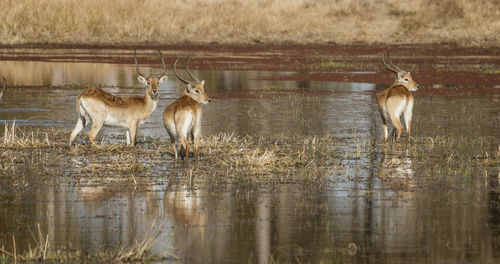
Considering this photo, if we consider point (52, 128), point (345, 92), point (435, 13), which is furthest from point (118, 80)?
point (435, 13)

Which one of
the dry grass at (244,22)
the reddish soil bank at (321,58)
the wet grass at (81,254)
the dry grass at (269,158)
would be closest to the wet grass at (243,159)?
the dry grass at (269,158)

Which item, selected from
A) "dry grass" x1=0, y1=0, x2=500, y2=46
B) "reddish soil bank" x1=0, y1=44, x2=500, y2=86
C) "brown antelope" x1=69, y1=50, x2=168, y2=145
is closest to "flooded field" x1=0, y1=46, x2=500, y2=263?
"brown antelope" x1=69, y1=50, x2=168, y2=145

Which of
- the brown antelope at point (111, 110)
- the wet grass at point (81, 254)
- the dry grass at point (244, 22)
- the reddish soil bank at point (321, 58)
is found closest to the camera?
the wet grass at point (81, 254)

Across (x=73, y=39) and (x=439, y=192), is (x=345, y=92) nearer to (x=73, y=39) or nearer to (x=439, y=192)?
(x=439, y=192)

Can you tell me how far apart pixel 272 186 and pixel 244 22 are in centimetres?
4059

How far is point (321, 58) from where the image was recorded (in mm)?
38938

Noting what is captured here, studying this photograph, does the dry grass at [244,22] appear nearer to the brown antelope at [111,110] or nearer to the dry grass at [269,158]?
the brown antelope at [111,110]

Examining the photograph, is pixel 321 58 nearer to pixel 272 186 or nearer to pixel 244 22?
pixel 244 22

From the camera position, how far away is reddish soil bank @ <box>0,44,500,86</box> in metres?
30.5

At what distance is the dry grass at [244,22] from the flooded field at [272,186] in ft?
81.4

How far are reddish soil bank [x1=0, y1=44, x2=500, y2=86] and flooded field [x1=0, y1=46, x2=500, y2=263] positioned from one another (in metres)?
7.73

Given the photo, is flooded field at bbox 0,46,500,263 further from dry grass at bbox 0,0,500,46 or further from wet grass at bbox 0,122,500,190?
dry grass at bbox 0,0,500,46

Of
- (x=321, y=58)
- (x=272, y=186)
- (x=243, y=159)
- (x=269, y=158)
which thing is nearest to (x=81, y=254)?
(x=272, y=186)

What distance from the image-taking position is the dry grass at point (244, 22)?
46.9 meters
